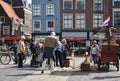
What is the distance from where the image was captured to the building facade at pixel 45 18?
6875 centimetres

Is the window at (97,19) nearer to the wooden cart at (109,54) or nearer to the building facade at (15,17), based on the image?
the building facade at (15,17)

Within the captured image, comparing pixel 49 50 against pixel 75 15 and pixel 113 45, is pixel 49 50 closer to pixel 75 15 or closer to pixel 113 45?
pixel 113 45

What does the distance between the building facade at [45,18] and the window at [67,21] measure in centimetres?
109

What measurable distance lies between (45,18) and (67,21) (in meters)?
4.00

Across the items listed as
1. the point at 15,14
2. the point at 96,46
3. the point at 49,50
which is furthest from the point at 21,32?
the point at 49,50

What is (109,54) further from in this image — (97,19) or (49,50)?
(97,19)

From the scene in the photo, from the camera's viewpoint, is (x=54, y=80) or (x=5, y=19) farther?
(x=5, y=19)

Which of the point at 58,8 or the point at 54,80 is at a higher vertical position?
the point at 58,8

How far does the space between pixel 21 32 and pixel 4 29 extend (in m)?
6.95

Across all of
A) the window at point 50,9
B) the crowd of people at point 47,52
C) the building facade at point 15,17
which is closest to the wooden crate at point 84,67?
the crowd of people at point 47,52

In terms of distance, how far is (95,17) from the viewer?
2660 inches

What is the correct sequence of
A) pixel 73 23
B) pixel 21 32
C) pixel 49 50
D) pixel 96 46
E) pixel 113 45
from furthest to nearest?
pixel 21 32, pixel 73 23, pixel 96 46, pixel 113 45, pixel 49 50

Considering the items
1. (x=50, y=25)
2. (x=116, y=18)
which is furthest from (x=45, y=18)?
(x=116, y=18)

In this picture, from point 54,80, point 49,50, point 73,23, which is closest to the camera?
point 54,80
